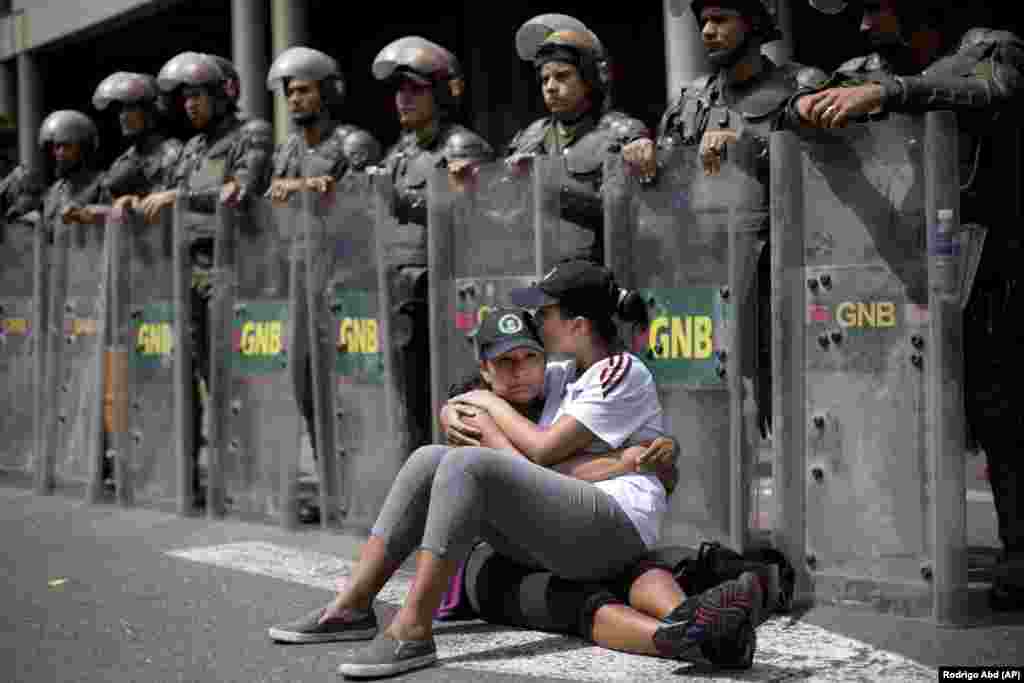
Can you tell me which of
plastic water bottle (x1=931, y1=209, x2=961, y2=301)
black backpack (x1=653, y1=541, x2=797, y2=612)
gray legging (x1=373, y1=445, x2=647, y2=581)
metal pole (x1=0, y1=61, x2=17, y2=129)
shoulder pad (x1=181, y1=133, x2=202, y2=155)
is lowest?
black backpack (x1=653, y1=541, x2=797, y2=612)

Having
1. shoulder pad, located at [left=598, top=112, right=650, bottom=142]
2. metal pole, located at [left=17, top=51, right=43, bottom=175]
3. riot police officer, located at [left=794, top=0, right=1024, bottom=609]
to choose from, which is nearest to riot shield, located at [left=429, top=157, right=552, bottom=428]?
shoulder pad, located at [left=598, top=112, right=650, bottom=142]

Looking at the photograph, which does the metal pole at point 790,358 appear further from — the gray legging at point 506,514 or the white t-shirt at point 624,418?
the gray legging at point 506,514

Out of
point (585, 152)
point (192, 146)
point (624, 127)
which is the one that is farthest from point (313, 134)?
point (624, 127)

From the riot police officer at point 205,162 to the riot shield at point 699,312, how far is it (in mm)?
2816

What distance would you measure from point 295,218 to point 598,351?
284 cm

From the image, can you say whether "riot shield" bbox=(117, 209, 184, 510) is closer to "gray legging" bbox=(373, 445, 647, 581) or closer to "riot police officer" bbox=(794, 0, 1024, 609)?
"gray legging" bbox=(373, 445, 647, 581)

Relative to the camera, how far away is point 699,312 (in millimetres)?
5562

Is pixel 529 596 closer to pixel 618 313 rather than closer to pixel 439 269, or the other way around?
pixel 618 313

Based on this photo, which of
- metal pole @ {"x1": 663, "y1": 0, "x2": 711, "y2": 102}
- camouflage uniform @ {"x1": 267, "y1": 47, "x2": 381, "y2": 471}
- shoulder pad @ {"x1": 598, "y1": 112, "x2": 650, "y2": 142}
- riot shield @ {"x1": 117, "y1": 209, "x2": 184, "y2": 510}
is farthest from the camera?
metal pole @ {"x1": 663, "y1": 0, "x2": 711, "y2": 102}

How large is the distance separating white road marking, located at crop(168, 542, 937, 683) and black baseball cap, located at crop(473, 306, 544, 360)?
1.02 metres

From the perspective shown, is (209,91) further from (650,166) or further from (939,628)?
(939,628)

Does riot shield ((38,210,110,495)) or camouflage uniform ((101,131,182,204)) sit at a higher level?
camouflage uniform ((101,131,182,204))

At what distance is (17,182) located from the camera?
10469mm

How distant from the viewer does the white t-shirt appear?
4.65m
